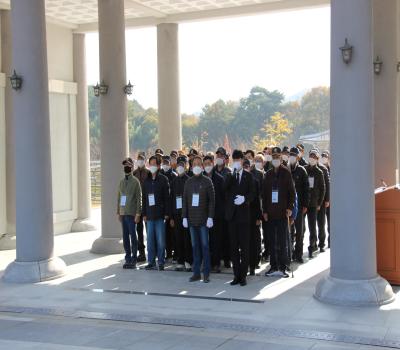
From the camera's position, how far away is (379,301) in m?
7.75

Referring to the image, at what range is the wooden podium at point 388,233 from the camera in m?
8.70

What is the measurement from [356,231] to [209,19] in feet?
32.0

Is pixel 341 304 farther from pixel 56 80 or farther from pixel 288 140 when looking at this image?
pixel 288 140

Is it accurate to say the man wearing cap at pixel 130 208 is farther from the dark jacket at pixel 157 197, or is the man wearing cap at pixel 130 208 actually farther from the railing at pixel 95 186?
the railing at pixel 95 186

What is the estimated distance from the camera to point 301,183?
10.7 metres

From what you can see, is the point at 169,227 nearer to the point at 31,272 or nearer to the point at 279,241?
the point at 279,241

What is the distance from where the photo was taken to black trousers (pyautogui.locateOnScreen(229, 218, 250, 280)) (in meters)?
9.09

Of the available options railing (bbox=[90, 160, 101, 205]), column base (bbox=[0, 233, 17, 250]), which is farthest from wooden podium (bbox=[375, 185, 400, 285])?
railing (bbox=[90, 160, 101, 205])

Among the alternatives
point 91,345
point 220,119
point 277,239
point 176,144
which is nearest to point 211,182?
point 277,239

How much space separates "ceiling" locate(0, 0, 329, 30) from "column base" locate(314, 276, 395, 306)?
8811 millimetres

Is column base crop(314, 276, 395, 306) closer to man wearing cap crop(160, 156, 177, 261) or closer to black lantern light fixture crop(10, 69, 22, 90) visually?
man wearing cap crop(160, 156, 177, 261)

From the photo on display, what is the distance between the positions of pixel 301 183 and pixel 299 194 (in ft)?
0.66

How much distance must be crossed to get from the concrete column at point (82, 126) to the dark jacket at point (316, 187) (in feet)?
24.0

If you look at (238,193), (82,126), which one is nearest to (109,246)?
(238,193)
